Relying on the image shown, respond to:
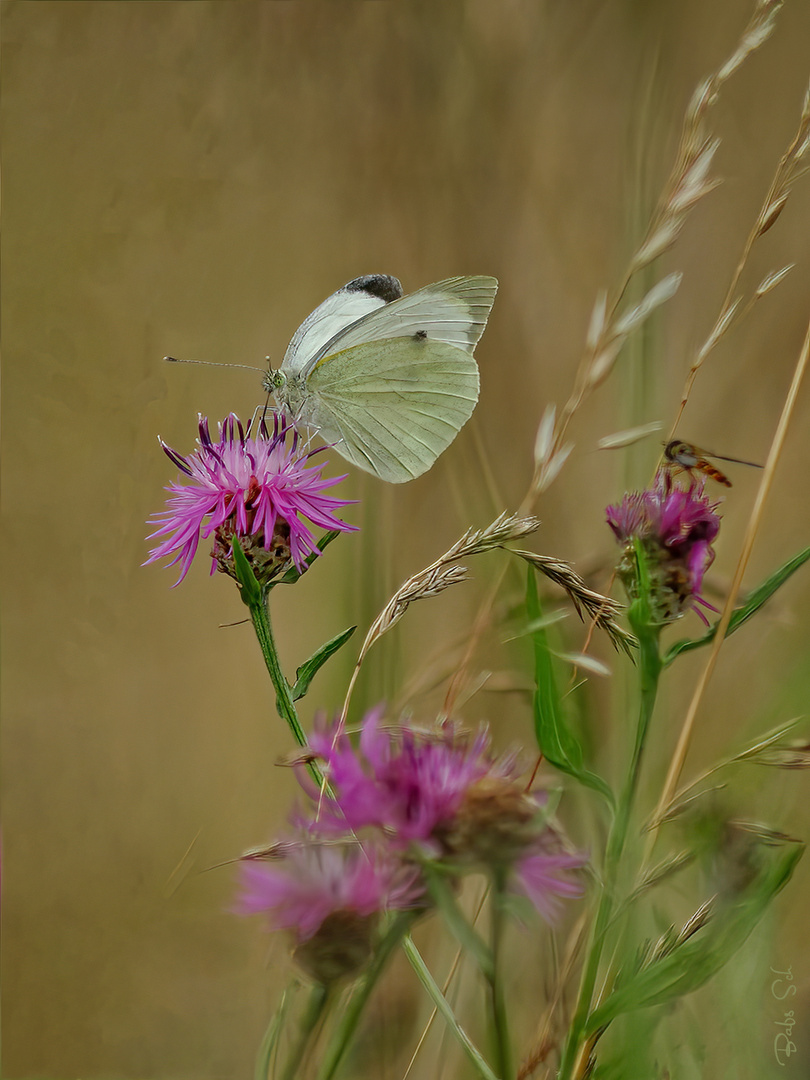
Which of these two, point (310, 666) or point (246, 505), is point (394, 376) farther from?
point (310, 666)

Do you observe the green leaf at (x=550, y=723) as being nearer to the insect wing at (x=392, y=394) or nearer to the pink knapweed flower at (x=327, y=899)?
the pink knapweed flower at (x=327, y=899)

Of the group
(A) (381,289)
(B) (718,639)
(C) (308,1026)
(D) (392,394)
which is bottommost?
(C) (308,1026)

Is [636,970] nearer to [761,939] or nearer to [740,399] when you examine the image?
[761,939]

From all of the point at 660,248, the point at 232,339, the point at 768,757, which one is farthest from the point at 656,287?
the point at 232,339

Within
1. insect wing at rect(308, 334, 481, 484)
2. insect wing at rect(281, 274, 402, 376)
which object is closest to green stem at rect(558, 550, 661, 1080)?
insect wing at rect(308, 334, 481, 484)

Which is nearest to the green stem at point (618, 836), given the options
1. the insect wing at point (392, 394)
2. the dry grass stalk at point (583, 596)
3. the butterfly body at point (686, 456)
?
the dry grass stalk at point (583, 596)

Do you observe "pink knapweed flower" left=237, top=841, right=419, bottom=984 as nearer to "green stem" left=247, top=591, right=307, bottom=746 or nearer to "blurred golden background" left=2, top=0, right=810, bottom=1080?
"green stem" left=247, top=591, right=307, bottom=746
